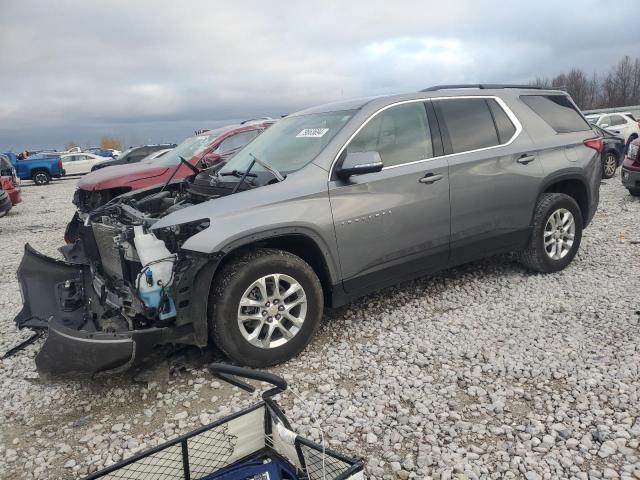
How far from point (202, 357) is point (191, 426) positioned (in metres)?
0.81

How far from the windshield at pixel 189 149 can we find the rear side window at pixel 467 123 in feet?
16.4

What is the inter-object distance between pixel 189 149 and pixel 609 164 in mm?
10691

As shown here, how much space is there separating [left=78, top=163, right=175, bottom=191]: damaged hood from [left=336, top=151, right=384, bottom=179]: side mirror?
484 centimetres

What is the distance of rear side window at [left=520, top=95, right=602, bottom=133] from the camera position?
5.11 metres

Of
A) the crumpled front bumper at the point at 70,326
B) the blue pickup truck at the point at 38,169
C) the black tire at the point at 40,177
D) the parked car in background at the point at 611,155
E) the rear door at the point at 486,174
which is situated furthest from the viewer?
the black tire at the point at 40,177

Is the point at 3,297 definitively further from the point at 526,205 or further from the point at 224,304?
the point at 526,205

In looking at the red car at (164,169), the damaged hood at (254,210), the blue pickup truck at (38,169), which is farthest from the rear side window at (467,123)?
the blue pickup truck at (38,169)

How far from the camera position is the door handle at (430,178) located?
163 inches

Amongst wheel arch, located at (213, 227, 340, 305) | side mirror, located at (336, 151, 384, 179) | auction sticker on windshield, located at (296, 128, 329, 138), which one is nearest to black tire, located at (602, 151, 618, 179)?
auction sticker on windshield, located at (296, 128, 329, 138)

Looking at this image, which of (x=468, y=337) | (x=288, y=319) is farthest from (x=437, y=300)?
(x=288, y=319)

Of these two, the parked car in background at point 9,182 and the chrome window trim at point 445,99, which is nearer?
the chrome window trim at point 445,99

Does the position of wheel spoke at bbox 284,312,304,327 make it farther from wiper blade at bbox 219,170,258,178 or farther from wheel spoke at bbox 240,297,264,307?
wiper blade at bbox 219,170,258,178

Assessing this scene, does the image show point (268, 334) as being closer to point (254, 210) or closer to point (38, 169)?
point (254, 210)

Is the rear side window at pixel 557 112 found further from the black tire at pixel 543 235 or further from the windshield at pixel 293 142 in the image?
the windshield at pixel 293 142
